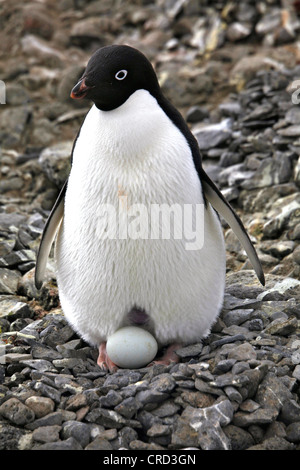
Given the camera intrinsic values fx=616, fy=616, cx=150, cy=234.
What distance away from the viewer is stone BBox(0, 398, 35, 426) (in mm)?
2041

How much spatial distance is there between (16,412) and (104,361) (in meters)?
0.49

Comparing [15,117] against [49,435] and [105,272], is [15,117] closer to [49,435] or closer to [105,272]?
[105,272]

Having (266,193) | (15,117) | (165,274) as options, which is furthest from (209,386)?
(15,117)

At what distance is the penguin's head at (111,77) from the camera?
7.25ft

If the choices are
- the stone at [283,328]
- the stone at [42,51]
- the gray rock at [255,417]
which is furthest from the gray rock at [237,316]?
the stone at [42,51]

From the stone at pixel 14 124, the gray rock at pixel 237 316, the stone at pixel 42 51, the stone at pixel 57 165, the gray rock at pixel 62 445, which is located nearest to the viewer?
the gray rock at pixel 62 445

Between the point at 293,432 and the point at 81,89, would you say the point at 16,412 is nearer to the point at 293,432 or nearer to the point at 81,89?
the point at 293,432

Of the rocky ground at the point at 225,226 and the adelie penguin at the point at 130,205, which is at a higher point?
the adelie penguin at the point at 130,205

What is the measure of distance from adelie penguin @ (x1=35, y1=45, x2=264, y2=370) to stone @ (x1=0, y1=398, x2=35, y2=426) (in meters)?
0.45

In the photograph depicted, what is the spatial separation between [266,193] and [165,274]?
200 cm

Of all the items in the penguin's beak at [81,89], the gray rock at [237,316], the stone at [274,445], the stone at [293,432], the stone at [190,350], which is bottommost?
the gray rock at [237,316]

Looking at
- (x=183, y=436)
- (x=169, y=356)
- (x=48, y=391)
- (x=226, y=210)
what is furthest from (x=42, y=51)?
(x=183, y=436)

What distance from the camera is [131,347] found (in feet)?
7.72

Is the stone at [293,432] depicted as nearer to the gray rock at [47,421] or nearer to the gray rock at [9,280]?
the gray rock at [47,421]
